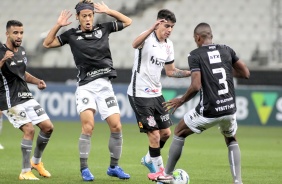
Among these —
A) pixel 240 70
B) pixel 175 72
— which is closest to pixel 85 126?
pixel 175 72

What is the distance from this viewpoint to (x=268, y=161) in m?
13.8

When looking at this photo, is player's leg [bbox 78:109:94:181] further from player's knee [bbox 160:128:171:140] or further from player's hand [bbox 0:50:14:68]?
player's hand [bbox 0:50:14:68]

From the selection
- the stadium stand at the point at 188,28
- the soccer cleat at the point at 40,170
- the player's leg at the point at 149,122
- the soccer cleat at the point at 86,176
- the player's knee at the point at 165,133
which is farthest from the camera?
the stadium stand at the point at 188,28

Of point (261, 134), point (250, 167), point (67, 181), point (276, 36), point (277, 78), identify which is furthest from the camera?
point (276, 36)

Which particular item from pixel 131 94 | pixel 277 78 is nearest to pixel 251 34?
pixel 277 78

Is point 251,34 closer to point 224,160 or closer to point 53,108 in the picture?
point 53,108

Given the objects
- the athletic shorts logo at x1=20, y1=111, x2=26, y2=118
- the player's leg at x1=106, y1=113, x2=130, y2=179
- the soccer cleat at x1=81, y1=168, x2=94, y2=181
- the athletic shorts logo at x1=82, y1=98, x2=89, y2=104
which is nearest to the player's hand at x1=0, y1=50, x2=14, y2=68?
the athletic shorts logo at x1=20, y1=111, x2=26, y2=118

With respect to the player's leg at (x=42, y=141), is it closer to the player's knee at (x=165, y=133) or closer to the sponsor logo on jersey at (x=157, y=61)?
the player's knee at (x=165, y=133)

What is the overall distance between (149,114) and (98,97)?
80 cm

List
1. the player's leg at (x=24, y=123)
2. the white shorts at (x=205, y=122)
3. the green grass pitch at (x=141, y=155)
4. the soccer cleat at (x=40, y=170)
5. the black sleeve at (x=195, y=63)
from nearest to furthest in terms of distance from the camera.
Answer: the black sleeve at (x=195, y=63) < the white shorts at (x=205, y=122) < the player's leg at (x=24, y=123) < the green grass pitch at (x=141, y=155) < the soccer cleat at (x=40, y=170)

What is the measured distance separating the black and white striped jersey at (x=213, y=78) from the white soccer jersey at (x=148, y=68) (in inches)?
62.1

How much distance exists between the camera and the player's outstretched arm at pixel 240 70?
9836mm

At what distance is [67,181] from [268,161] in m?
4.72

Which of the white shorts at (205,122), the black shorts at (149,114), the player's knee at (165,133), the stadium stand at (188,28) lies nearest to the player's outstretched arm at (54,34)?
the black shorts at (149,114)
